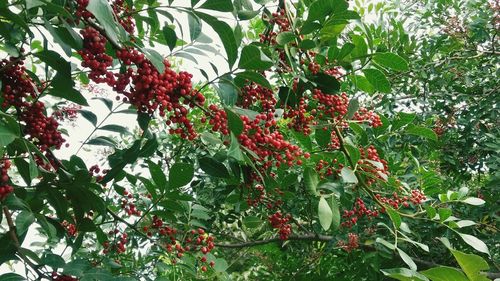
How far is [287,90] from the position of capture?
156 cm

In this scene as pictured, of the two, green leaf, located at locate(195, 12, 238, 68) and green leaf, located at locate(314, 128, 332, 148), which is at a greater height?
green leaf, located at locate(195, 12, 238, 68)

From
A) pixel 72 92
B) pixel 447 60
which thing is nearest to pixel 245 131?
pixel 72 92

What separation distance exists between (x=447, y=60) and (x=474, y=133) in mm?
490

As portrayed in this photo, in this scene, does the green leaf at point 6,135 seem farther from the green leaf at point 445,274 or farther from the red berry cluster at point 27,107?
the green leaf at point 445,274

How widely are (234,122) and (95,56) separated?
1.12 ft

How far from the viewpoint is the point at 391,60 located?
1.56 meters

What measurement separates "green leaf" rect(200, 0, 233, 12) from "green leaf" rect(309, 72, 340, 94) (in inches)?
13.7

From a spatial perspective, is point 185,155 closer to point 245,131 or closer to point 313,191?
point 313,191

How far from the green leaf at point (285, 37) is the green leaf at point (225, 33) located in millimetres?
161

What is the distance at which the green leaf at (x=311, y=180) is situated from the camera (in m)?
1.64

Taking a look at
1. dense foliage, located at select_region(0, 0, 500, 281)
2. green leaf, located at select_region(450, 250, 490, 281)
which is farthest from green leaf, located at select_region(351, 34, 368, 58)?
green leaf, located at select_region(450, 250, 490, 281)

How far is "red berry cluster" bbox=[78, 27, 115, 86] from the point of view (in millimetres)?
1234

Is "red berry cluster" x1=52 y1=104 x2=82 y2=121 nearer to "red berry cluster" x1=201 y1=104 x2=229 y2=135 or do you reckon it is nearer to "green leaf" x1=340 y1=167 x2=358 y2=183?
"red berry cluster" x1=201 y1=104 x2=229 y2=135

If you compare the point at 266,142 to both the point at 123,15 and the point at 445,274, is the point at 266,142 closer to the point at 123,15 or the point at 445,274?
the point at 123,15
